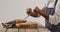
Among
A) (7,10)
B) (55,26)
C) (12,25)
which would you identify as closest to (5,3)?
(7,10)

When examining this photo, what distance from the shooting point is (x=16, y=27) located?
1.66m

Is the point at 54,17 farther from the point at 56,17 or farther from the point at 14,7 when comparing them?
the point at 14,7

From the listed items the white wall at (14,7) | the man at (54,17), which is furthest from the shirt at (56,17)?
the white wall at (14,7)

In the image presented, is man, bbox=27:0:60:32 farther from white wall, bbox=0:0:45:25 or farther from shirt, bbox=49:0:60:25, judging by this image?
white wall, bbox=0:0:45:25

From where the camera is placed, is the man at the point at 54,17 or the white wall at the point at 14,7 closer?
→ the man at the point at 54,17

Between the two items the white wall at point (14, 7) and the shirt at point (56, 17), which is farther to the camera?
the white wall at point (14, 7)

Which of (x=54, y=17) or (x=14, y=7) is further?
(x=14, y=7)

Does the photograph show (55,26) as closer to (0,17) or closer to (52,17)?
(52,17)

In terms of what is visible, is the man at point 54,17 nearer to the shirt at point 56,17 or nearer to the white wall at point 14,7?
the shirt at point 56,17

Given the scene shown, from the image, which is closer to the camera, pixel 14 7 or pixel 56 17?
pixel 56 17

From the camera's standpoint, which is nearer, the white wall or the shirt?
the shirt

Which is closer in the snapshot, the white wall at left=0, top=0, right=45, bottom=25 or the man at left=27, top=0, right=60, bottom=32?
the man at left=27, top=0, right=60, bottom=32

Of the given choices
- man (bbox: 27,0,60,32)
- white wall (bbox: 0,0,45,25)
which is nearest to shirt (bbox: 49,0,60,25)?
man (bbox: 27,0,60,32)

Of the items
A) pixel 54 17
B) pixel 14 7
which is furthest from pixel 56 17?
pixel 14 7
